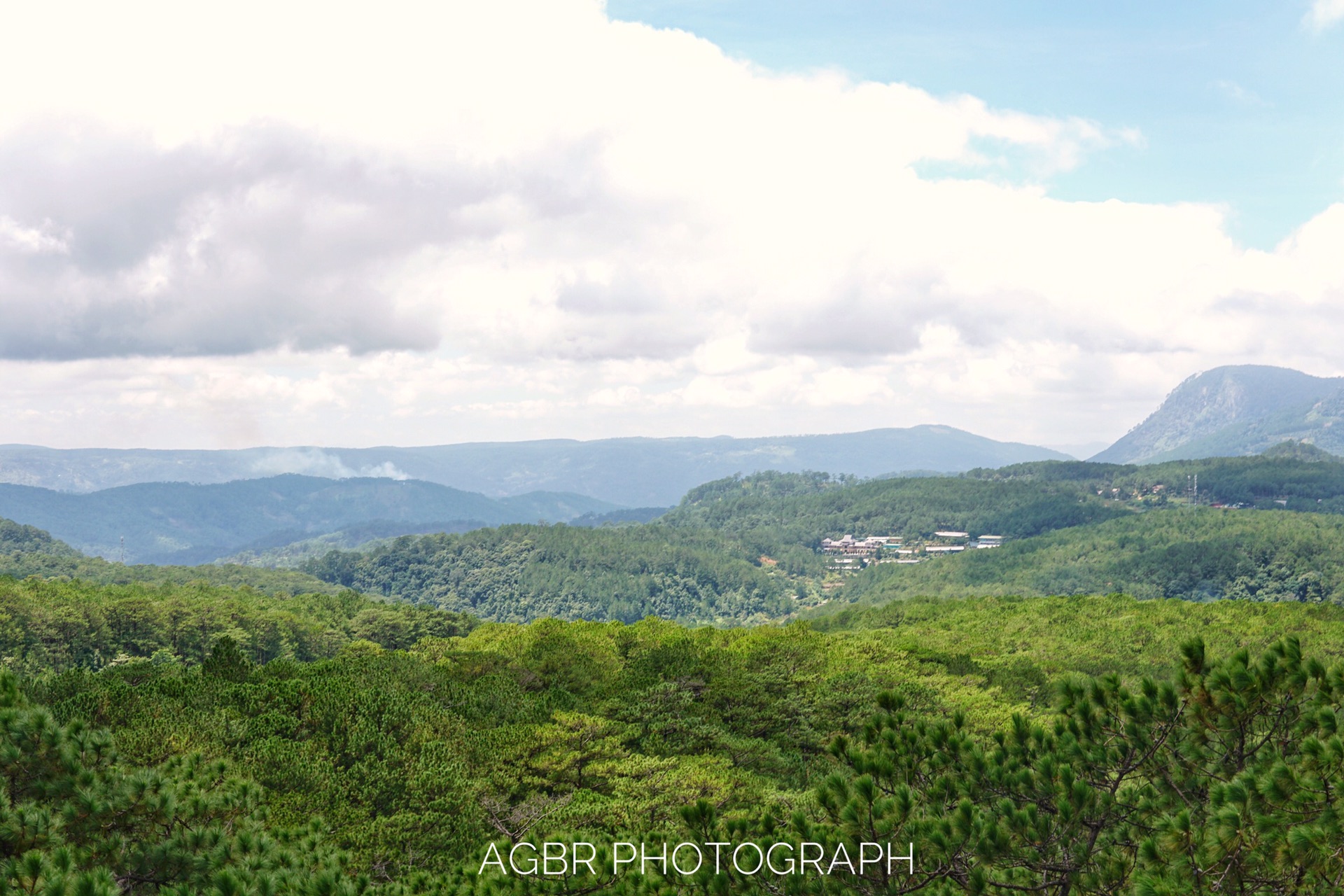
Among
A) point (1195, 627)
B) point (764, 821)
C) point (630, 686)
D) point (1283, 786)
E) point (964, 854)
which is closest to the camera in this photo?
point (1283, 786)

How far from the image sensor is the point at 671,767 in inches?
755

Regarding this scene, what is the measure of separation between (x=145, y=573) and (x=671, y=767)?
121 m

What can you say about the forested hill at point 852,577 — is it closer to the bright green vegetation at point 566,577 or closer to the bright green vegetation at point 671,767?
the bright green vegetation at point 566,577

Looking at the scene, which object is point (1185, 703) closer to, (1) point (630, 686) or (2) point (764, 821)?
(2) point (764, 821)

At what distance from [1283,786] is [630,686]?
21355 millimetres

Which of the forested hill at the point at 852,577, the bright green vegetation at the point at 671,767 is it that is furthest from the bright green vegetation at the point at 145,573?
the bright green vegetation at the point at 671,767

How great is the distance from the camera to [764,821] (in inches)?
391

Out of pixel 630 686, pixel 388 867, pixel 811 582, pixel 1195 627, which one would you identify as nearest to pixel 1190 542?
pixel 811 582

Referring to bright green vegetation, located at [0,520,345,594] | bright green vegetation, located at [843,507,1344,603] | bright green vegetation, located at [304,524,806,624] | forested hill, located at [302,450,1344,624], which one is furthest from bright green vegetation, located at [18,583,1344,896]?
bright green vegetation, located at [304,524,806,624]

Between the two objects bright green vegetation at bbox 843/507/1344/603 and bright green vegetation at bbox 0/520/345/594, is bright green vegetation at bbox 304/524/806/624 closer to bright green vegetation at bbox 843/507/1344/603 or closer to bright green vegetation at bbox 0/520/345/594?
bright green vegetation at bbox 0/520/345/594

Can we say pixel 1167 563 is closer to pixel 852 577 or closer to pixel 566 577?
pixel 852 577

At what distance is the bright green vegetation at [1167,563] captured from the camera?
118 meters

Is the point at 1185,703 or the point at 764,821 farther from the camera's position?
the point at 764,821

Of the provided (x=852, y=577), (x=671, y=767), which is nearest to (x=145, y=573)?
(x=852, y=577)
